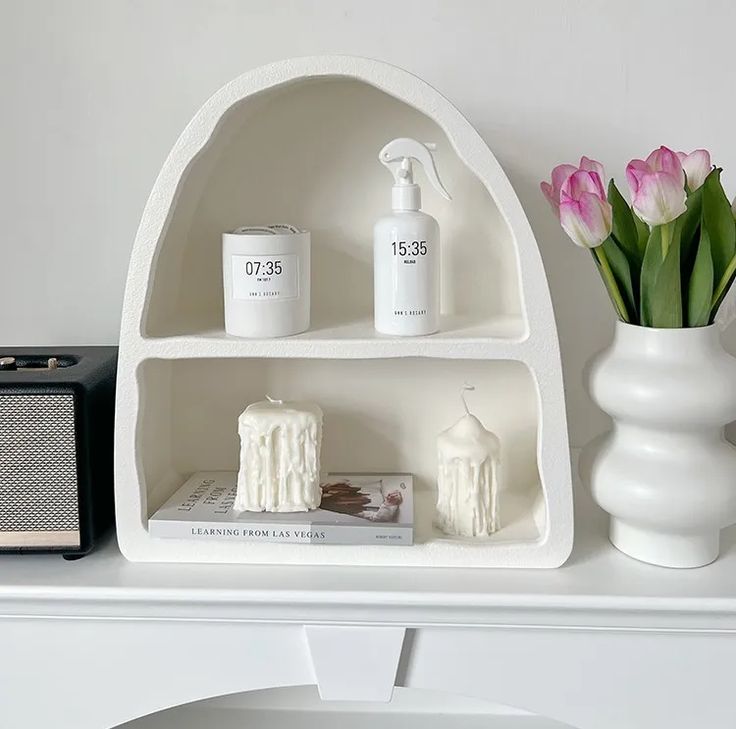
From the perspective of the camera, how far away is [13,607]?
64 centimetres

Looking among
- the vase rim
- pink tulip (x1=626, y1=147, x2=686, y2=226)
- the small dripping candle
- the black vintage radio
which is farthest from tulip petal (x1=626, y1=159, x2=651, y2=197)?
the black vintage radio

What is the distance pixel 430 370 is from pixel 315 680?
308 millimetres

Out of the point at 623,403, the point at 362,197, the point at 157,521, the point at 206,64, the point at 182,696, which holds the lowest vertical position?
the point at 182,696

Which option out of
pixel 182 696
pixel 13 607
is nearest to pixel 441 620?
pixel 182 696

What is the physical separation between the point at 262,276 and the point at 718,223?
358 mm

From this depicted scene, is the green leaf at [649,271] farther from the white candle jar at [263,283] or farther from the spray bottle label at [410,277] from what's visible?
the white candle jar at [263,283]

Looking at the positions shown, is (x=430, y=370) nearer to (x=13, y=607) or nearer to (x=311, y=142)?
(x=311, y=142)

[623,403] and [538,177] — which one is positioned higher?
[538,177]

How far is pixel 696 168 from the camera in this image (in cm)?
65

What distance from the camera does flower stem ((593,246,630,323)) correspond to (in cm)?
65

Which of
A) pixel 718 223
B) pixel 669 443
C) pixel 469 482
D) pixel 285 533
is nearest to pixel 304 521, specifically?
pixel 285 533

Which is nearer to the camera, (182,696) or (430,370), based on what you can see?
(182,696)

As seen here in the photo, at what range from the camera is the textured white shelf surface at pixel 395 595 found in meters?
0.61

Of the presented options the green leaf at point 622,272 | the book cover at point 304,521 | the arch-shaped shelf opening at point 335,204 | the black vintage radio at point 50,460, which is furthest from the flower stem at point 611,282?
the black vintage radio at point 50,460
